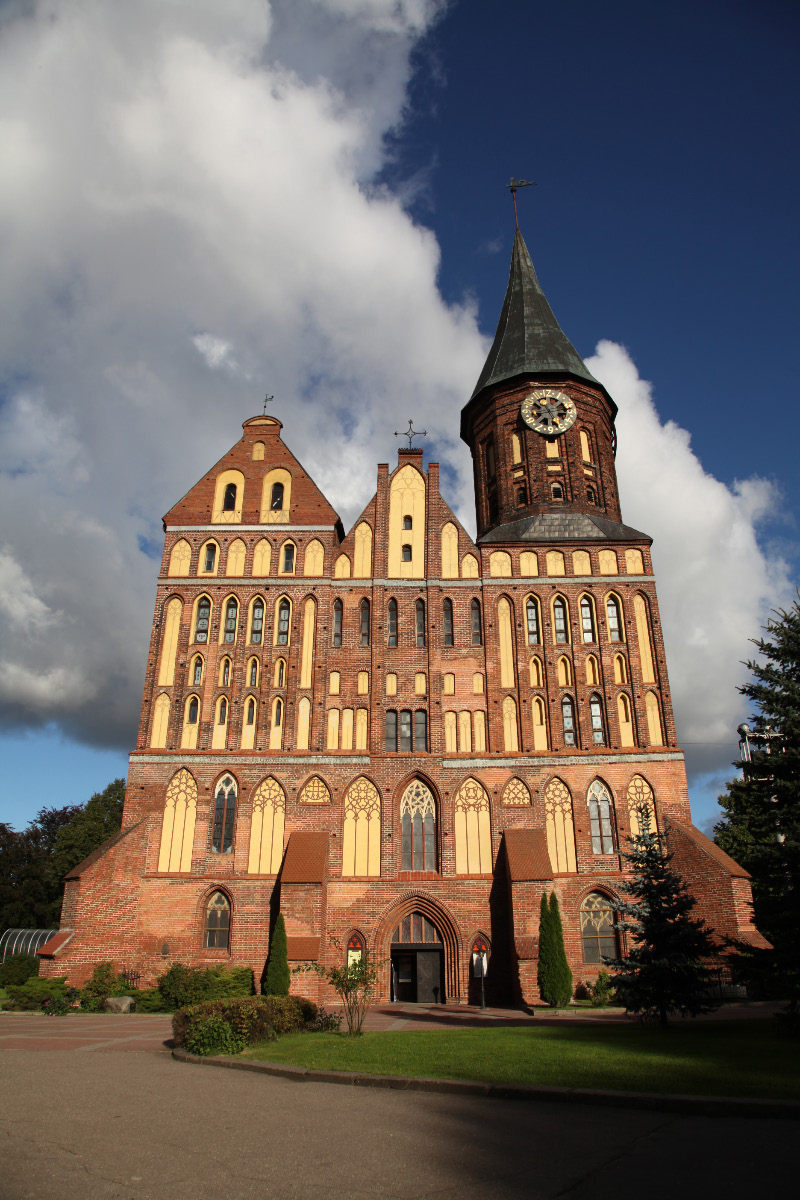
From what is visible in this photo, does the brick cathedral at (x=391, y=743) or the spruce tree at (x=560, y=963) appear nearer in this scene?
the spruce tree at (x=560, y=963)

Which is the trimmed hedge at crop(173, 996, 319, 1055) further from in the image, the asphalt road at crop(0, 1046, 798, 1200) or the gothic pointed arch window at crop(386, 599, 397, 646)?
the gothic pointed arch window at crop(386, 599, 397, 646)

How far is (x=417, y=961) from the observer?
25.2 metres

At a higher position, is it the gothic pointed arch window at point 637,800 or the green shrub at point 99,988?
the gothic pointed arch window at point 637,800

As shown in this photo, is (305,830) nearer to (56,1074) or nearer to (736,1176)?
(56,1074)

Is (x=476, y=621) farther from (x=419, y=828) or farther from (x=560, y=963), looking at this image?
(x=560, y=963)

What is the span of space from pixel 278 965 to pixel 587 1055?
41.3 ft

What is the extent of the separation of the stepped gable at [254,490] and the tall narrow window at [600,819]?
14.0 m

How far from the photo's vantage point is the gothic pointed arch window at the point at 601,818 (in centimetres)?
2597

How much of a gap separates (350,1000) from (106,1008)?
991 centimetres

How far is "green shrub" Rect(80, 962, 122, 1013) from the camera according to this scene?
23.0 m

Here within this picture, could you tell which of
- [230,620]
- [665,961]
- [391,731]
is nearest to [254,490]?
[230,620]

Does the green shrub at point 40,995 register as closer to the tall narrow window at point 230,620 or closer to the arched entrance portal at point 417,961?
the arched entrance portal at point 417,961

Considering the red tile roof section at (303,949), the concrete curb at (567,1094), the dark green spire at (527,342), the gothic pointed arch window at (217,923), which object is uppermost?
the dark green spire at (527,342)

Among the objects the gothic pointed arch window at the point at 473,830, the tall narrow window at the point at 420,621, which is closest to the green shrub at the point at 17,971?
the gothic pointed arch window at the point at 473,830
